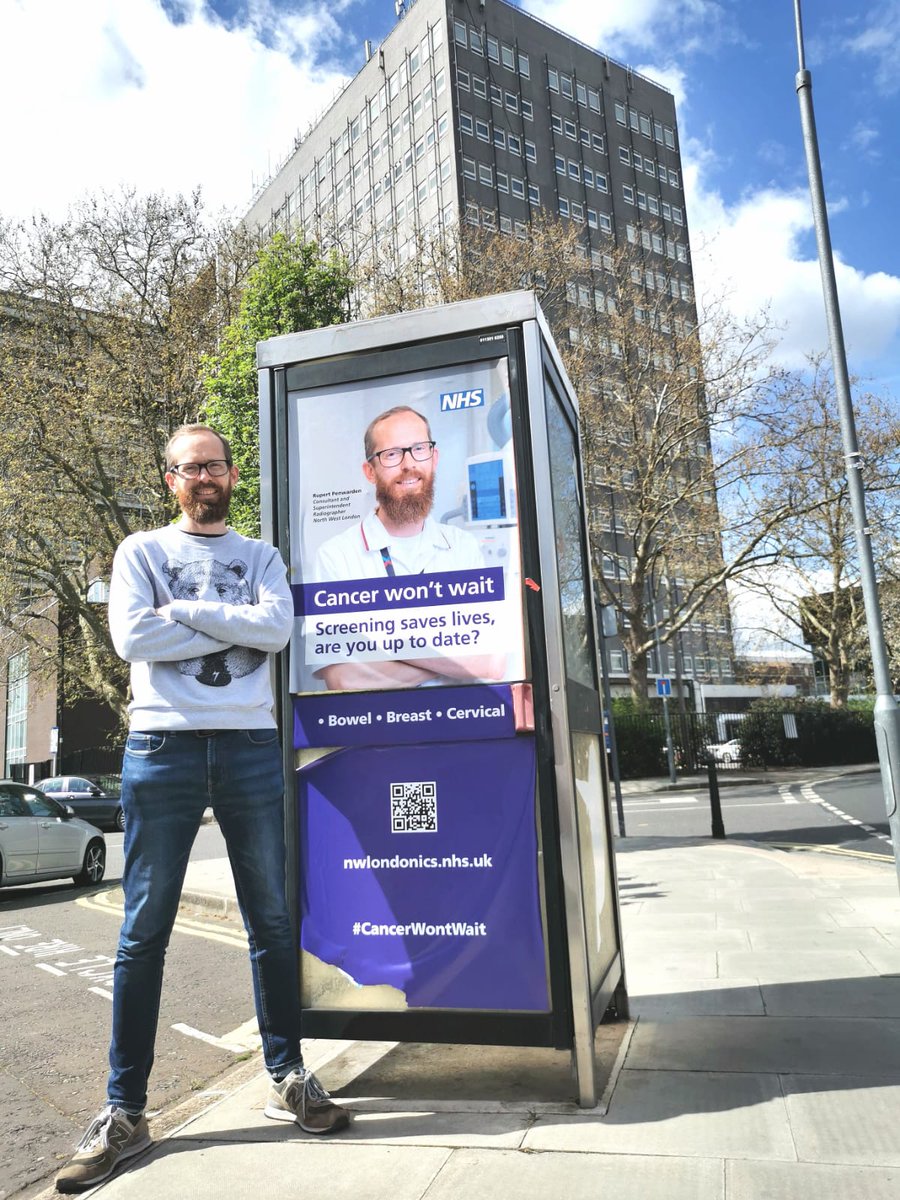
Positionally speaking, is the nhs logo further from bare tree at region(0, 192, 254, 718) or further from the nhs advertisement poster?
bare tree at region(0, 192, 254, 718)

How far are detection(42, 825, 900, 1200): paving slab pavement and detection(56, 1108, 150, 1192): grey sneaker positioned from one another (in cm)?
6

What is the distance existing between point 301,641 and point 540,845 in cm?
113

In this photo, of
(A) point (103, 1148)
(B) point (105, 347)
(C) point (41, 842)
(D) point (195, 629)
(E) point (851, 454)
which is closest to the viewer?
(A) point (103, 1148)

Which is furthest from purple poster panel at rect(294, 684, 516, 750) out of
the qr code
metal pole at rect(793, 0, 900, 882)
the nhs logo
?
metal pole at rect(793, 0, 900, 882)

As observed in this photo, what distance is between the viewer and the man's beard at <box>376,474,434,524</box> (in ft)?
11.0

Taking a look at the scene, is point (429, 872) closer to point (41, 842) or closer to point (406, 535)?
point (406, 535)

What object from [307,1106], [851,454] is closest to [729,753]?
[851,454]

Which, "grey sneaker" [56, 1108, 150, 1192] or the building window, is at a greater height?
the building window

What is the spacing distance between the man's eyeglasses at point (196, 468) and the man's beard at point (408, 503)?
1.91 feet

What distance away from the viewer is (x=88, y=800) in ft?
76.4

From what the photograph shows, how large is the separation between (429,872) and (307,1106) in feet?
2.58

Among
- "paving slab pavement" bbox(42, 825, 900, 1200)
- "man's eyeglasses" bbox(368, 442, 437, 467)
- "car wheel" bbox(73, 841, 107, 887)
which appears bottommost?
"car wheel" bbox(73, 841, 107, 887)

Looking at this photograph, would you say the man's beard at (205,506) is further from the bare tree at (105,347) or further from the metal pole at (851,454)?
the bare tree at (105,347)

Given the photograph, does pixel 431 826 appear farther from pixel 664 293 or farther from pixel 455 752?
pixel 664 293
